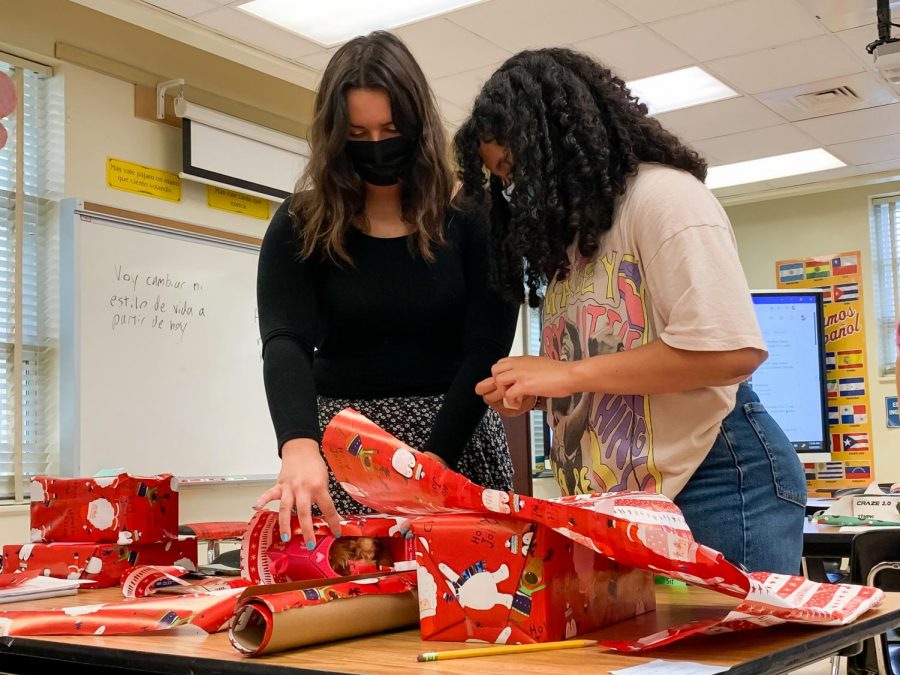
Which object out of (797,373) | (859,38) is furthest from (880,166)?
(797,373)

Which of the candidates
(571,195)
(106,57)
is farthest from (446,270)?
(106,57)

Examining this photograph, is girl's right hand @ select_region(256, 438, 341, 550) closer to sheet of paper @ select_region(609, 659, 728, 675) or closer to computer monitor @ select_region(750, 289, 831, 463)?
sheet of paper @ select_region(609, 659, 728, 675)

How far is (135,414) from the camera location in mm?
3701

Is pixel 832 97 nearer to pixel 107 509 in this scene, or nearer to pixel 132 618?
pixel 107 509

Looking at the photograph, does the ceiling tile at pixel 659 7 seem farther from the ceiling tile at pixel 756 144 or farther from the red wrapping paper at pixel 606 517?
the red wrapping paper at pixel 606 517

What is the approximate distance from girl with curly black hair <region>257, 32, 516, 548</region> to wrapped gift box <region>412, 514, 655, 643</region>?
45 cm

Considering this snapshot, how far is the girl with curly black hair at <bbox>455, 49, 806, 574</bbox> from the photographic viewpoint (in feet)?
3.08

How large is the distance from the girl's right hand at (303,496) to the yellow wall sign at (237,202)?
3371mm

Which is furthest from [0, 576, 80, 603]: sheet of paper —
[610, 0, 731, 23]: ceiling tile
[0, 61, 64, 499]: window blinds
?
[610, 0, 731, 23]: ceiling tile

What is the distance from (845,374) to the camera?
258 inches

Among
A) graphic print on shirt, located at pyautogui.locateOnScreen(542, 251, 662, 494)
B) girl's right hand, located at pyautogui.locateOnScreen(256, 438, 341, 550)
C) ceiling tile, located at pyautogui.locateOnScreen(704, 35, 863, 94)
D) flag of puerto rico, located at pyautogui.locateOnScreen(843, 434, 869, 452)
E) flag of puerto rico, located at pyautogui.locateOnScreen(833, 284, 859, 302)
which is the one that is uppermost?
ceiling tile, located at pyautogui.locateOnScreen(704, 35, 863, 94)

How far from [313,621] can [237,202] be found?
3.77 metres

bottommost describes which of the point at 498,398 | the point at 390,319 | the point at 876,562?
the point at 876,562

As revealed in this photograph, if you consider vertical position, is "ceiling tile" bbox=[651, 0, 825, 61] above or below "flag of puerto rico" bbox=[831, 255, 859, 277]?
above
